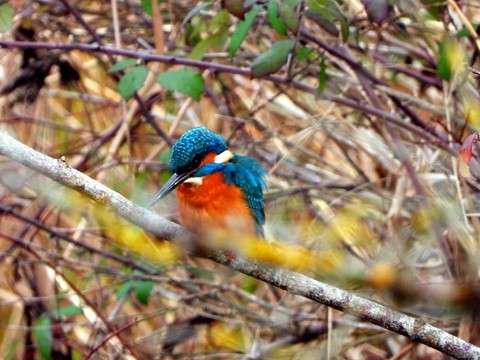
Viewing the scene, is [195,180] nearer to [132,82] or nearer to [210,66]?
[132,82]

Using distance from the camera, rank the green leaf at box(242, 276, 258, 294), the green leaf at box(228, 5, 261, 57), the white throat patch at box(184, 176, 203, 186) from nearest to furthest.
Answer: the white throat patch at box(184, 176, 203, 186) → the green leaf at box(228, 5, 261, 57) → the green leaf at box(242, 276, 258, 294)

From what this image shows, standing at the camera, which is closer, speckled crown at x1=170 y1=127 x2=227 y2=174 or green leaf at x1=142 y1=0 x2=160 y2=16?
speckled crown at x1=170 y1=127 x2=227 y2=174

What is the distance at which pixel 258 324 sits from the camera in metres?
3.65

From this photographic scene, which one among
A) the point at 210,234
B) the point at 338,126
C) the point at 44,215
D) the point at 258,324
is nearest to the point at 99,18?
the point at 44,215

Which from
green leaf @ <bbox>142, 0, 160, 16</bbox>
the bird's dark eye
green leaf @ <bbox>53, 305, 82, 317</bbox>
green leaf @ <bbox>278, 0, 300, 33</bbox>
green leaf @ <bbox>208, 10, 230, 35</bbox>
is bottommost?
green leaf @ <bbox>53, 305, 82, 317</bbox>

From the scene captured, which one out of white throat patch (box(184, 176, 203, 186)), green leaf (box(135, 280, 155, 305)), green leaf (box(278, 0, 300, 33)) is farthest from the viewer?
green leaf (box(135, 280, 155, 305))

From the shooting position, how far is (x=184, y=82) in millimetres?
2852

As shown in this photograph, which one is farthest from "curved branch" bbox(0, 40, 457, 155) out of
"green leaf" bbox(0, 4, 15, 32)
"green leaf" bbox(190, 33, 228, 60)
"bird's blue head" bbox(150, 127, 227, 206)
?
"bird's blue head" bbox(150, 127, 227, 206)

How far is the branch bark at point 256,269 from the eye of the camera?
1.88 metres

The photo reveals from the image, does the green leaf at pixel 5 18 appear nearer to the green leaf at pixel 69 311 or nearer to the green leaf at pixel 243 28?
the green leaf at pixel 243 28

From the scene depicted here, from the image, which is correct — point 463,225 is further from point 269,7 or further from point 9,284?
point 9,284

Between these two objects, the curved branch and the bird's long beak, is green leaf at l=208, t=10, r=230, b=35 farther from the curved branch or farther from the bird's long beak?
the bird's long beak

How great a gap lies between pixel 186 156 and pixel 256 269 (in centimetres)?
72

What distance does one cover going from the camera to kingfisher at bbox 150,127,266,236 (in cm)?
255
